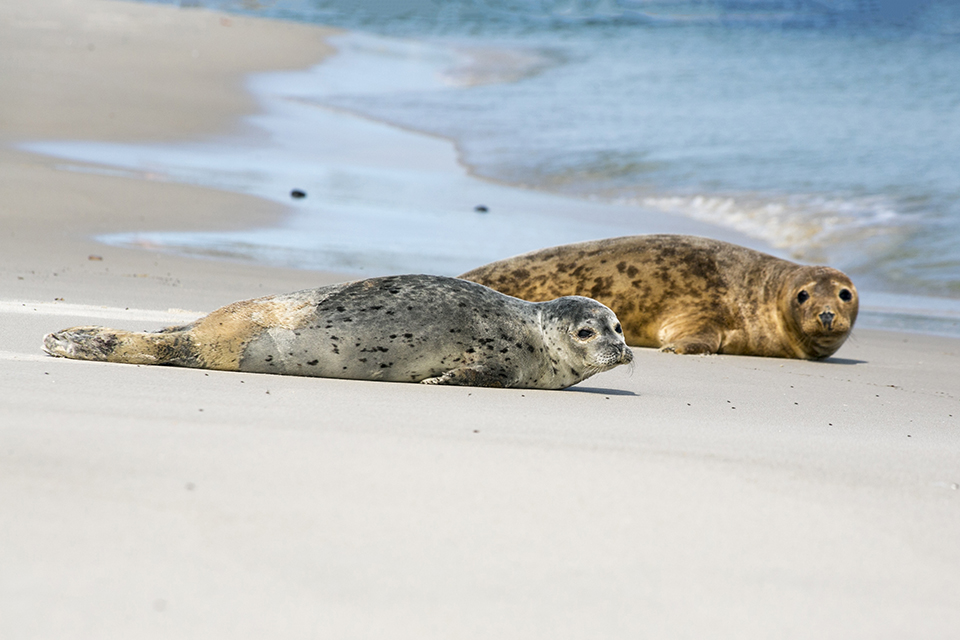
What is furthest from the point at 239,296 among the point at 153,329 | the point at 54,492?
the point at 54,492

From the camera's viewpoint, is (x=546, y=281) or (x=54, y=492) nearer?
(x=54, y=492)

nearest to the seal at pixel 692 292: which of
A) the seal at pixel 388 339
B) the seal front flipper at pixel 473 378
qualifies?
the seal at pixel 388 339

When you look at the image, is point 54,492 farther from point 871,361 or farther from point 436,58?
point 436,58

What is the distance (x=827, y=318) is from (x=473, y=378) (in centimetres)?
326

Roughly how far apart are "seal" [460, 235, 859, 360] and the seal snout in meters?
0.03

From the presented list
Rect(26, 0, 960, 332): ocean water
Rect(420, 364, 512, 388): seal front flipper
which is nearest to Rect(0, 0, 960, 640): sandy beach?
Rect(420, 364, 512, 388): seal front flipper

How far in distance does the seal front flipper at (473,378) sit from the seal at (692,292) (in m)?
2.73

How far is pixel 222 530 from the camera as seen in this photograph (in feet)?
6.66

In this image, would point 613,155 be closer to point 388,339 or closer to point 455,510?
point 388,339

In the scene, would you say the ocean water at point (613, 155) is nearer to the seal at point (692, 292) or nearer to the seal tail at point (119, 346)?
the seal at point (692, 292)

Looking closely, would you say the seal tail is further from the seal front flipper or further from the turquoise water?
the turquoise water

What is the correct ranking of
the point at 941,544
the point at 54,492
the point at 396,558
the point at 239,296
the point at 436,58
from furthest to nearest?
1. the point at 436,58
2. the point at 239,296
3. the point at 941,544
4. the point at 54,492
5. the point at 396,558

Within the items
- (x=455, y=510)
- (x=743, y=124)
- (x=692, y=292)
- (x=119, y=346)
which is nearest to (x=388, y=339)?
(x=119, y=346)

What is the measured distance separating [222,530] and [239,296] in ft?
15.3
